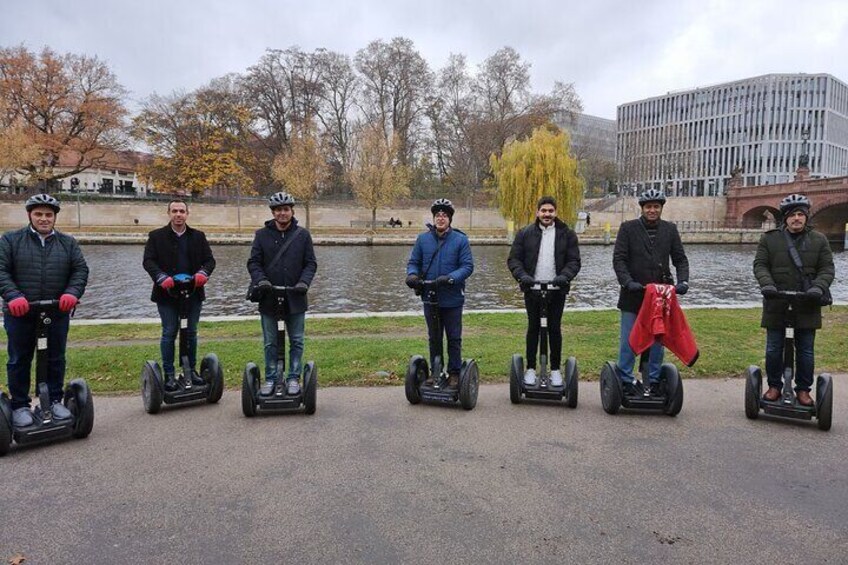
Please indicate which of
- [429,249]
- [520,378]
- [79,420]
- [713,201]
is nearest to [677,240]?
[520,378]

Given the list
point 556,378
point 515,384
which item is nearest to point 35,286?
point 515,384

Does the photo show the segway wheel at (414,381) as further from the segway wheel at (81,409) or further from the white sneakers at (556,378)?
the segway wheel at (81,409)

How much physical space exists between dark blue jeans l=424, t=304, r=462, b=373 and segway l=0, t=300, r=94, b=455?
3216 mm

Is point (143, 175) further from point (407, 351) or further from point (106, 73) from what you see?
point (407, 351)

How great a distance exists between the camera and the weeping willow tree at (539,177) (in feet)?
133

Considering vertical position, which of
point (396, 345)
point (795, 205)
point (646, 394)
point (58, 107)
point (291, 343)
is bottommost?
point (396, 345)

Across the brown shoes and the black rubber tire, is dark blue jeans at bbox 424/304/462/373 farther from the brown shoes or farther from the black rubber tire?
the brown shoes

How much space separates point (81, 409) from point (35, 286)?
1.12 m

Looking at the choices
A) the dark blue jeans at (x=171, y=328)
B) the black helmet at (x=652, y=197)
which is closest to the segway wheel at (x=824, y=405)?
the black helmet at (x=652, y=197)

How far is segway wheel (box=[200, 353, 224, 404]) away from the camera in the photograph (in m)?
5.95

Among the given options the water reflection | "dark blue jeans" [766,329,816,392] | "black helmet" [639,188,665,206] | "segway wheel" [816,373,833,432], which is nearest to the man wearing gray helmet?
"black helmet" [639,188,665,206]

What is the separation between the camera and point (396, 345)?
29.3ft

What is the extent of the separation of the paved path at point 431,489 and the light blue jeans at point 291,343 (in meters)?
0.50

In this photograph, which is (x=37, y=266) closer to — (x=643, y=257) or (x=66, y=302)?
(x=66, y=302)
